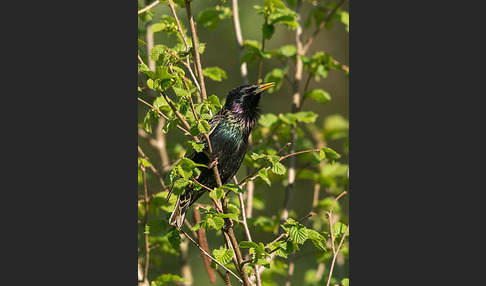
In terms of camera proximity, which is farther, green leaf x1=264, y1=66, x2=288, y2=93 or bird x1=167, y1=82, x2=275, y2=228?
green leaf x1=264, y1=66, x2=288, y2=93

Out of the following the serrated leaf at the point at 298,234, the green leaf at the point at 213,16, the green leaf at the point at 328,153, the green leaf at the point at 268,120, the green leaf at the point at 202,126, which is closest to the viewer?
the green leaf at the point at 202,126

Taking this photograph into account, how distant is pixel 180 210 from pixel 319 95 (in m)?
1.33

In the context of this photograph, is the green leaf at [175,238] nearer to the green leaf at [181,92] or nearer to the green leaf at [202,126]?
the green leaf at [202,126]

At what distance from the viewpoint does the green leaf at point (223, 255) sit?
294cm

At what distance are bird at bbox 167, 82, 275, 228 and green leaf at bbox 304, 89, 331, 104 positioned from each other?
2.35 ft

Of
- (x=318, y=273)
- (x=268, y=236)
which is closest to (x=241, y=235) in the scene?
(x=268, y=236)

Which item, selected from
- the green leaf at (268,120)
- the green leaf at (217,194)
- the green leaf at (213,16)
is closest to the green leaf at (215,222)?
the green leaf at (217,194)

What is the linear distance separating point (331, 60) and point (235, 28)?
70 centimetres

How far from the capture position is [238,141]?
343 centimetres

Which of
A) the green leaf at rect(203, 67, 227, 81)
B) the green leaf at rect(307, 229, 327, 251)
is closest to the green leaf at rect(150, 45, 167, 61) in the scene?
the green leaf at rect(203, 67, 227, 81)

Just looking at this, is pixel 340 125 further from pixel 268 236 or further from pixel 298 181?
pixel 268 236

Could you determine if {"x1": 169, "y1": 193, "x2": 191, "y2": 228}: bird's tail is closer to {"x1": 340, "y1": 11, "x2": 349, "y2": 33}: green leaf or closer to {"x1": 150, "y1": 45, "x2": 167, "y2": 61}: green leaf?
{"x1": 150, "y1": 45, "x2": 167, "y2": 61}: green leaf

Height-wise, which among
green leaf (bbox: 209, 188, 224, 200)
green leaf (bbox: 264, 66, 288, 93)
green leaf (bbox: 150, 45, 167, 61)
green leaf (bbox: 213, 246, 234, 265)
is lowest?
green leaf (bbox: 213, 246, 234, 265)

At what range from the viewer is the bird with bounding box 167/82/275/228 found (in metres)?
3.37
